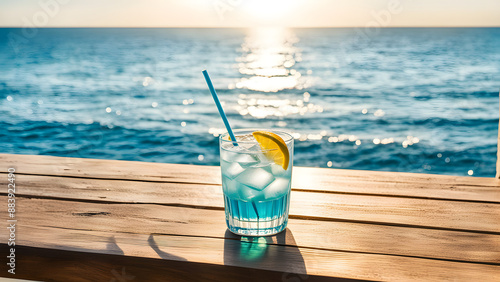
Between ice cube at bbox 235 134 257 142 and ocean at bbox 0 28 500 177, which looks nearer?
ice cube at bbox 235 134 257 142

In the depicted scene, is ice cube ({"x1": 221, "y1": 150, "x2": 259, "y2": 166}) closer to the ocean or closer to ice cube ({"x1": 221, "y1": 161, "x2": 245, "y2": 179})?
ice cube ({"x1": 221, "y1": 161, "x2": 245, "y2": 179})

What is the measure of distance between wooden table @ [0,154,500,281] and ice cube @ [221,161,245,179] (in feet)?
0.44

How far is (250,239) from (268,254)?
72mm

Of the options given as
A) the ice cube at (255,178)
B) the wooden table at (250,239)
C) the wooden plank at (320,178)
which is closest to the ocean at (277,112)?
the wooden plank at (320,178)

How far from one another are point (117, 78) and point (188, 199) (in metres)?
16.3

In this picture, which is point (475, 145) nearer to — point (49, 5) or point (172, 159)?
point (172, 159)

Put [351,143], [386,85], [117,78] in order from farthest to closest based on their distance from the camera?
[117,78]
[386,85]
[351,143]

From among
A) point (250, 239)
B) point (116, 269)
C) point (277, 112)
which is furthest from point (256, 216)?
point (277, 112)

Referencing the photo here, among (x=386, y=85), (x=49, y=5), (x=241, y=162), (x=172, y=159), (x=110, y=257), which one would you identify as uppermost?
(x=386, y=85)

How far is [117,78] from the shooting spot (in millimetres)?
16266

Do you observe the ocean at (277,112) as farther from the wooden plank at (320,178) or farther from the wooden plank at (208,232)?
the wooden plank at (208,232)

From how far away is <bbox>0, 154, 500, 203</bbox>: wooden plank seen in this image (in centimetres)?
110

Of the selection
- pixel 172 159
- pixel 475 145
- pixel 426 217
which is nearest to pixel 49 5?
pixel 426 217

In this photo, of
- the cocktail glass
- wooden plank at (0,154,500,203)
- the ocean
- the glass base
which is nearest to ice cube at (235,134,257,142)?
the cocktail glass
